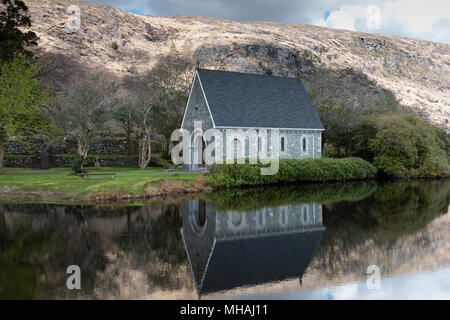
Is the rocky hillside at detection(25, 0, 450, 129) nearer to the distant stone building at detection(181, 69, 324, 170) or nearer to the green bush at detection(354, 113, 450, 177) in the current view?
the green bush at detection(354, 113, 450, 177)

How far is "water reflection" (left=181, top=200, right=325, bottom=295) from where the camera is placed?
995 centimetres

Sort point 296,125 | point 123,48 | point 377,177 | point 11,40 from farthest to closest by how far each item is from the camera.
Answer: point 123,48 < point 377,177 < point 296,125 < point 11,40

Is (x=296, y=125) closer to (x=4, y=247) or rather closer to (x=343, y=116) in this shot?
(x=343, y=116)

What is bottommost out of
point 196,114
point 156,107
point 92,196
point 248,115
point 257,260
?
point 257,260

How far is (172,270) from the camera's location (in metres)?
10.2

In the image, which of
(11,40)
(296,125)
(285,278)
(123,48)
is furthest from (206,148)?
(123,48)

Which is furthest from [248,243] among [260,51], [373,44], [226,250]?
[373,44]

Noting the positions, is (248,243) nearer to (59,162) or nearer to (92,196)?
(92,196)

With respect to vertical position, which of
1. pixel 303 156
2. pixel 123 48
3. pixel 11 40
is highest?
pixel 123 48

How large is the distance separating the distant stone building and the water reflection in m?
14.3

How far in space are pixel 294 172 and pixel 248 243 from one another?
2016 cm

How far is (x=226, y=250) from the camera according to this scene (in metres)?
12.5

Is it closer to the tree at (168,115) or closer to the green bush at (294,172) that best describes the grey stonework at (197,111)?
the tree at (168,115)
